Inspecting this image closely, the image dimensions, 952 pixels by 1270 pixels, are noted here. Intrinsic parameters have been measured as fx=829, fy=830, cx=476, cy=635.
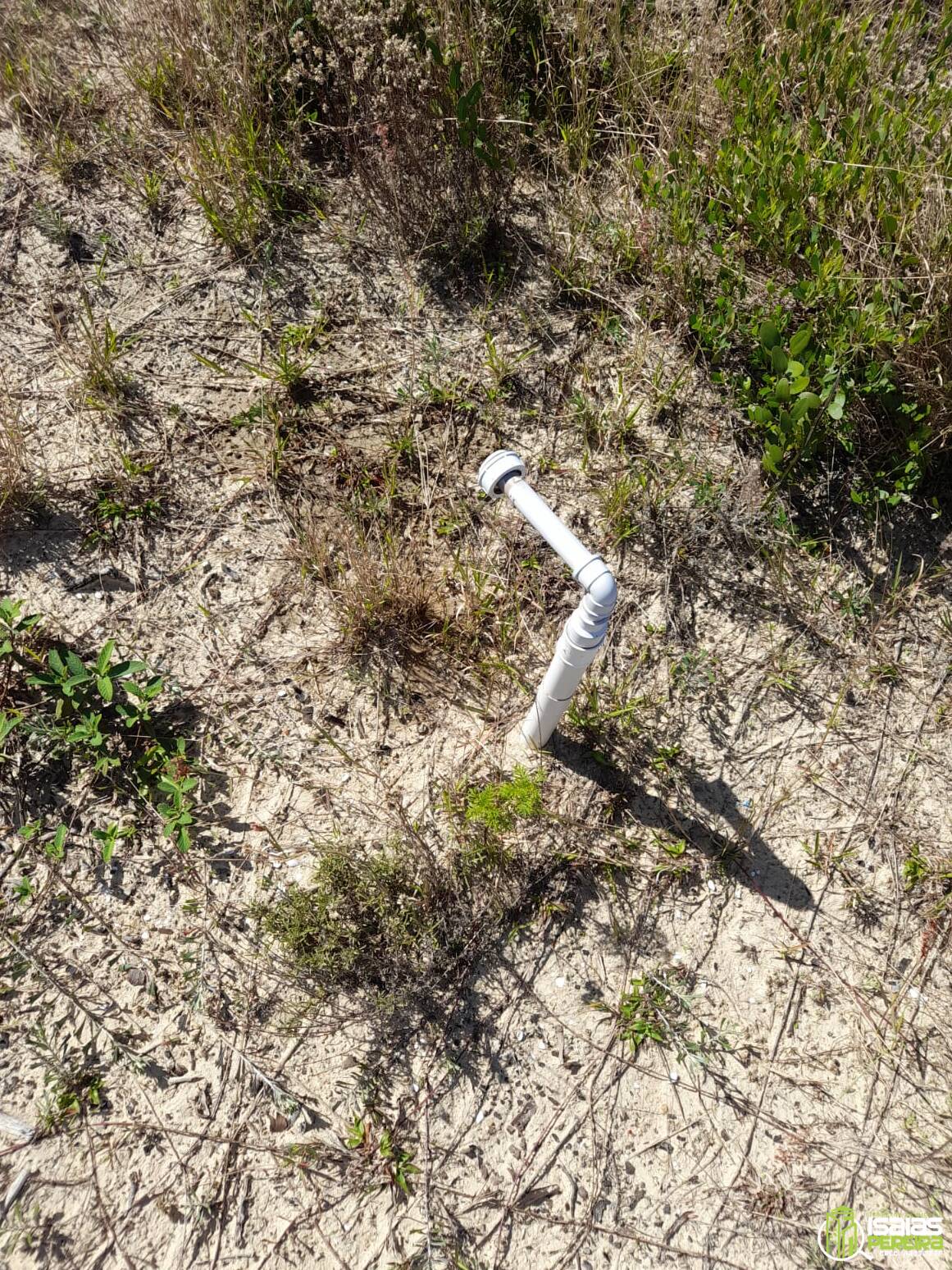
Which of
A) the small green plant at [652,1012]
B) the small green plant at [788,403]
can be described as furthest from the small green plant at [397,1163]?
the small green plant at [788,403]

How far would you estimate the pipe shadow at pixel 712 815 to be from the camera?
7.59ft

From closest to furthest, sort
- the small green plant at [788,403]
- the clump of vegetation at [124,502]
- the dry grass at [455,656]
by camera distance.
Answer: the dry grass at [455,656]
the small green plant at [788,403]
the clump of vegetation at [124,502]

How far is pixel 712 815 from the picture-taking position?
7.83ft

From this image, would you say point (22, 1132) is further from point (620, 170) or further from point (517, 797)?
point (620, 170)

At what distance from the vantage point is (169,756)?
94.7 inches

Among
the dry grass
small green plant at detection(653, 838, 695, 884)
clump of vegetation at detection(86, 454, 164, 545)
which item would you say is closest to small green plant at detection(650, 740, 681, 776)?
the dry grass

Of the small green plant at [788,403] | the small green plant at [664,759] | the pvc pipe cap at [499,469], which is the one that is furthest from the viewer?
the small green plant at [788,403]

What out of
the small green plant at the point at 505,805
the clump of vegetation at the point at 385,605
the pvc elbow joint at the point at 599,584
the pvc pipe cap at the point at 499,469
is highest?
the pvc pipe cap at the point at 499,469

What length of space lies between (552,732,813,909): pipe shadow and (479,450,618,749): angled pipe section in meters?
0.38

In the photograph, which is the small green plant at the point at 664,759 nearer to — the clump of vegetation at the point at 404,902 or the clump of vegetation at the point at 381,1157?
the clump of vegetation at the point at 404,902

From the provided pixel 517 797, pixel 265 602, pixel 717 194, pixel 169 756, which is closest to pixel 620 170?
pixel 717 194

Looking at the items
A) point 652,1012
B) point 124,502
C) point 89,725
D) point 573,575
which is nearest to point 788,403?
point 573,575

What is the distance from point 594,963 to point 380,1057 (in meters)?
0.60

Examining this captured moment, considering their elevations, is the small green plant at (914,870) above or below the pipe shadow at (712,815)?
below
